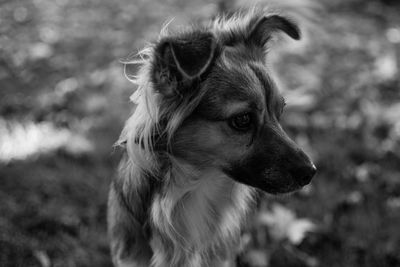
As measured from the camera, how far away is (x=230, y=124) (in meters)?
2.50

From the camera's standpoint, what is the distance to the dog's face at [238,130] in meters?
2.51

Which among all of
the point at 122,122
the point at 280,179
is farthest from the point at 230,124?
the point at 122,122

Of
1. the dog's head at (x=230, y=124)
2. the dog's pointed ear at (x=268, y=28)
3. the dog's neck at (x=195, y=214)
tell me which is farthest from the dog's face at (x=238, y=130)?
the dog's pointed ear at (x=268, y=28)

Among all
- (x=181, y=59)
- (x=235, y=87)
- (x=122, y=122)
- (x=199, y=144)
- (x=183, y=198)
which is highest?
(x=181, y=59)

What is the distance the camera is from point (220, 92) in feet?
8.30

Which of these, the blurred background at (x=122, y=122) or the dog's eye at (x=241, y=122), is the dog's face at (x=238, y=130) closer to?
the dog's eye at (x=241, y=122)

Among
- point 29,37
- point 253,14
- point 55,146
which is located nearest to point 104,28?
point 29,37

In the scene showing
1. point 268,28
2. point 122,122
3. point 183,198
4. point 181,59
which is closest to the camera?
point 181,59

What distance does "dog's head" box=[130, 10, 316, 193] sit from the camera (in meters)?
2.50

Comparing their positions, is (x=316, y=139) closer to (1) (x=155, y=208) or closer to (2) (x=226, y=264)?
(2) (x=226, y=264)

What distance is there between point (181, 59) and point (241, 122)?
552 mm

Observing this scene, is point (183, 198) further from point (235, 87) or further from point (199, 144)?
point (235, 87)

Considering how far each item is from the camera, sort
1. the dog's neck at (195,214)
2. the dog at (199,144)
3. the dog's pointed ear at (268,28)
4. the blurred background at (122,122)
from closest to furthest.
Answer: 1. the dog at (199,144)
2. the dog's neck at (195,214)
3. the dog's pointed ear at (268,28)
4. the blurred background at (122,122)

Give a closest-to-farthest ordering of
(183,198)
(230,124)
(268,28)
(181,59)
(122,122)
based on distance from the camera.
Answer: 1. (181,59)
2. (230,124)
3. (183,198)
4. (268,28)
5. (122,122)
